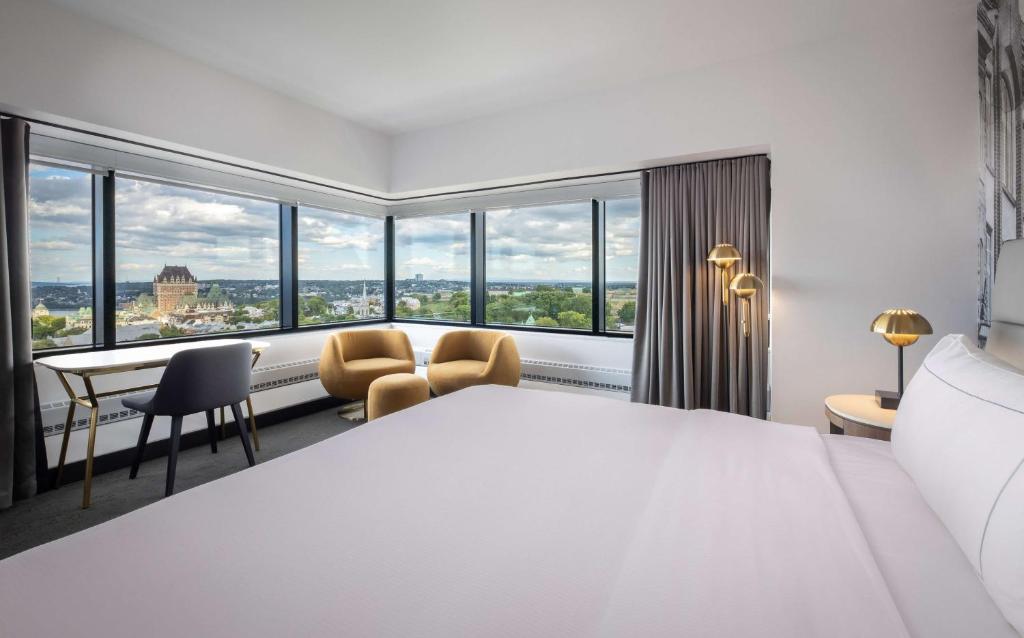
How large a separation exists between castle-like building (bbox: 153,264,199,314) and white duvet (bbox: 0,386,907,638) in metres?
3.01

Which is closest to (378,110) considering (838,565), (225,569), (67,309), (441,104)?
(441,104)

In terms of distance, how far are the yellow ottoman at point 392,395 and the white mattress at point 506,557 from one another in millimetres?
1997

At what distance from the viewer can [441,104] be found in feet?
13.2

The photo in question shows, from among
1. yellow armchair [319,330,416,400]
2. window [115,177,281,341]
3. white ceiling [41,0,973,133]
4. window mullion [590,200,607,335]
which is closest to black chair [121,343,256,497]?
window [115,177,281,341]

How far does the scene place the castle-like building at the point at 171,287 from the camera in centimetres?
371

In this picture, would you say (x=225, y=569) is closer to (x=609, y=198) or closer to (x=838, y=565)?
(x=838, y=565)

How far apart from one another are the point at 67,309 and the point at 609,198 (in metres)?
4.12

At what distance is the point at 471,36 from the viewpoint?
114 inches

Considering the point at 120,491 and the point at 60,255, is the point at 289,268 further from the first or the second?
the point at 120,491

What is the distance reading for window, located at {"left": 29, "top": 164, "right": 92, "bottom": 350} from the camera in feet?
10.1

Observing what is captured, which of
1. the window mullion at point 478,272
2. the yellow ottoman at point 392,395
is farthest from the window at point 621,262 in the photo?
the yellow ottoman at point 392,395

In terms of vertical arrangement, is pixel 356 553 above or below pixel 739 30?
below

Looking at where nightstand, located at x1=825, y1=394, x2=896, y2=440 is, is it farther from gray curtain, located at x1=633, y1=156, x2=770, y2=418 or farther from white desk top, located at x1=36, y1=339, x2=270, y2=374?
white desk top, located at x1=36, y1=339, x2=270, y2=374

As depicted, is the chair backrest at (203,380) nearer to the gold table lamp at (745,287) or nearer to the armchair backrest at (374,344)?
the armchair backrest at (374,344)
